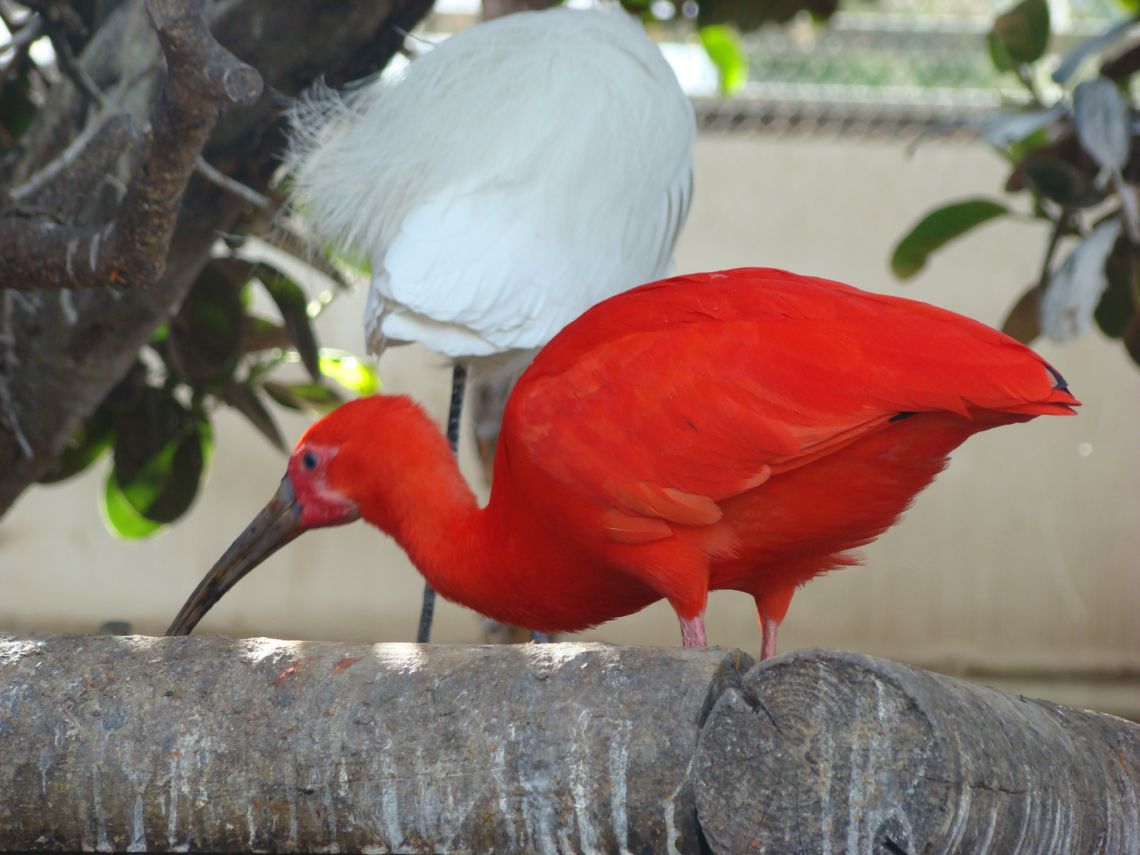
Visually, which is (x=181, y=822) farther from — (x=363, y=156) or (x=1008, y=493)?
(x=1008, y=493)

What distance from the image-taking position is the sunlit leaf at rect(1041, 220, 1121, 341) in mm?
2930

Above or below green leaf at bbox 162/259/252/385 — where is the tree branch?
above

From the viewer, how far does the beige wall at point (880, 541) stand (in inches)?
252

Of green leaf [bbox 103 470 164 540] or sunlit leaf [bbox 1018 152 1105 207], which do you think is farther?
green leaf [bbox 103 470 164 540]

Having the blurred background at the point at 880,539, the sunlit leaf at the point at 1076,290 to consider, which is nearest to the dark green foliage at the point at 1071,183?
the sunlit leaf at the point at 1076,290

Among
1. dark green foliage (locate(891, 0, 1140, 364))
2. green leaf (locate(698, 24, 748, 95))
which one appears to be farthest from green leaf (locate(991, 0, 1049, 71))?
green leaf (locate(698, 24, 748, 95))

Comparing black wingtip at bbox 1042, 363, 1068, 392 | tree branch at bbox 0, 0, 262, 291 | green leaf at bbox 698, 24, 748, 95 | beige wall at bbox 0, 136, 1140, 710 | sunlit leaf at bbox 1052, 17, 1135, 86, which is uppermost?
green leaf at bbox 698, 24, 748, 95

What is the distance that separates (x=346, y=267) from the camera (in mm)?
3246

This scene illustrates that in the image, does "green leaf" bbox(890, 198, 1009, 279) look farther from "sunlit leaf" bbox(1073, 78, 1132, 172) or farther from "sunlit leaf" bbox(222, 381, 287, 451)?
"sunlit leaf" bbox(222, 381, 287, 451)

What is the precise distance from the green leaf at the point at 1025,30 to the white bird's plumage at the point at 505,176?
0.84 meters

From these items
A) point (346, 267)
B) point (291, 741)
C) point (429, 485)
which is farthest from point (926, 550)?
point (291, 741)

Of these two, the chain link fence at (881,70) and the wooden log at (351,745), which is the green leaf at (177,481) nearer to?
the wooden log at (351,745)

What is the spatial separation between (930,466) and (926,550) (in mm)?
4610

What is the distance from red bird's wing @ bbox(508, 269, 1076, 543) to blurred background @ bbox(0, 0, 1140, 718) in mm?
4249
